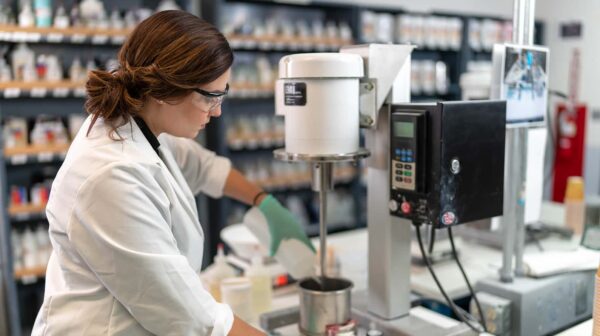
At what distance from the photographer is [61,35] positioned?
3.19 metres

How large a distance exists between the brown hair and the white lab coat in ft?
0.19

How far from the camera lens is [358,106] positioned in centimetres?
137

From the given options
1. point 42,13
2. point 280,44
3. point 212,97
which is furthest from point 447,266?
point 42,13

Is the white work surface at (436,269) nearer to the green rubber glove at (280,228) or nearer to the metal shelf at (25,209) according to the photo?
the green rubber glove at (280,228)

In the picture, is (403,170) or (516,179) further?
(516,179)

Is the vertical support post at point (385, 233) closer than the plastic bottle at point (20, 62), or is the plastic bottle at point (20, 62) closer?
the vertical support post at point (385, 233)

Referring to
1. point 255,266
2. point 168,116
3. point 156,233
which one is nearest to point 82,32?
point 255,266

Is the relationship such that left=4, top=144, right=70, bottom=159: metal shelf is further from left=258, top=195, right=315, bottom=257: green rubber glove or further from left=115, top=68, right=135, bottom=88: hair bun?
left=115, top=68, right=135, bottom=88: hair bun

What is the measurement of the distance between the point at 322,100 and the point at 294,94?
0.24 ft

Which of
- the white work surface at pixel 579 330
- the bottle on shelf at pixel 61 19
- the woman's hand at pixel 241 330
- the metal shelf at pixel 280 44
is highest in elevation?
the bottle on shelf at pixel 61 19

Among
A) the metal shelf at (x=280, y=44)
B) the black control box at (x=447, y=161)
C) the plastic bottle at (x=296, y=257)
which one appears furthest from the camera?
the metal shelf at (x=280, y=44)

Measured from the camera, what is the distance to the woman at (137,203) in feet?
3.38

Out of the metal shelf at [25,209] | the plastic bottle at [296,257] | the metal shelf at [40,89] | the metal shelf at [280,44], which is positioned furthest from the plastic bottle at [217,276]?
the metal shelf at [280,44]

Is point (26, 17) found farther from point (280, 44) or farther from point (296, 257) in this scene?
point (296, 257)
